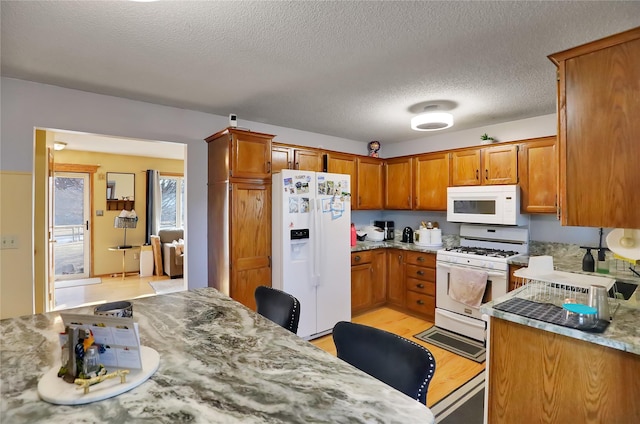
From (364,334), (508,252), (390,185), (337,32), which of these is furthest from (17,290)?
(508,252)

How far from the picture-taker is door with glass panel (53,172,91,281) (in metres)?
5.77

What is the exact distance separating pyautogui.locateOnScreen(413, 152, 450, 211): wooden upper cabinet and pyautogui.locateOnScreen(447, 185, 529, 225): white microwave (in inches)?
7.3

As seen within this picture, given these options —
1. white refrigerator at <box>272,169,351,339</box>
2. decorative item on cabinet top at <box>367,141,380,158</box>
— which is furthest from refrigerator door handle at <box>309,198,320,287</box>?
decorative item on cabinet top at <box>367,141,380,158</box>

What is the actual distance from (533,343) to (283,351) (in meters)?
1.29

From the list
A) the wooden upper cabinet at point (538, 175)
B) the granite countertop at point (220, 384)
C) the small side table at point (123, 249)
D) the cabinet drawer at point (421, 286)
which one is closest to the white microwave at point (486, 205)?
the wooden upper cabinet at point (538, 175)

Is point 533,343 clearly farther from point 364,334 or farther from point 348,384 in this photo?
point 348,384

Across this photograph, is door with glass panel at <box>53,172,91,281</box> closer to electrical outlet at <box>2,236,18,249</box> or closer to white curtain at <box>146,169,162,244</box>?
white curtain at <box>146,169,162,244</box>

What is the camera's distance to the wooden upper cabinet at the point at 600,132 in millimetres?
1342

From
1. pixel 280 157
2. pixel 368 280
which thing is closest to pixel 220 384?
pixel 280 157

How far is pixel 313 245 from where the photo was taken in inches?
130

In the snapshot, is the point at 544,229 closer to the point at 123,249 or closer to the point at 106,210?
the point at 123,249

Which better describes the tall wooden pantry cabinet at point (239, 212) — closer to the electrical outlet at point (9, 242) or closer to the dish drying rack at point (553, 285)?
the electrical outlet at point (9, 242)

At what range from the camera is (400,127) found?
3.88m

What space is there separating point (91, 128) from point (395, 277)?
3720 mm
